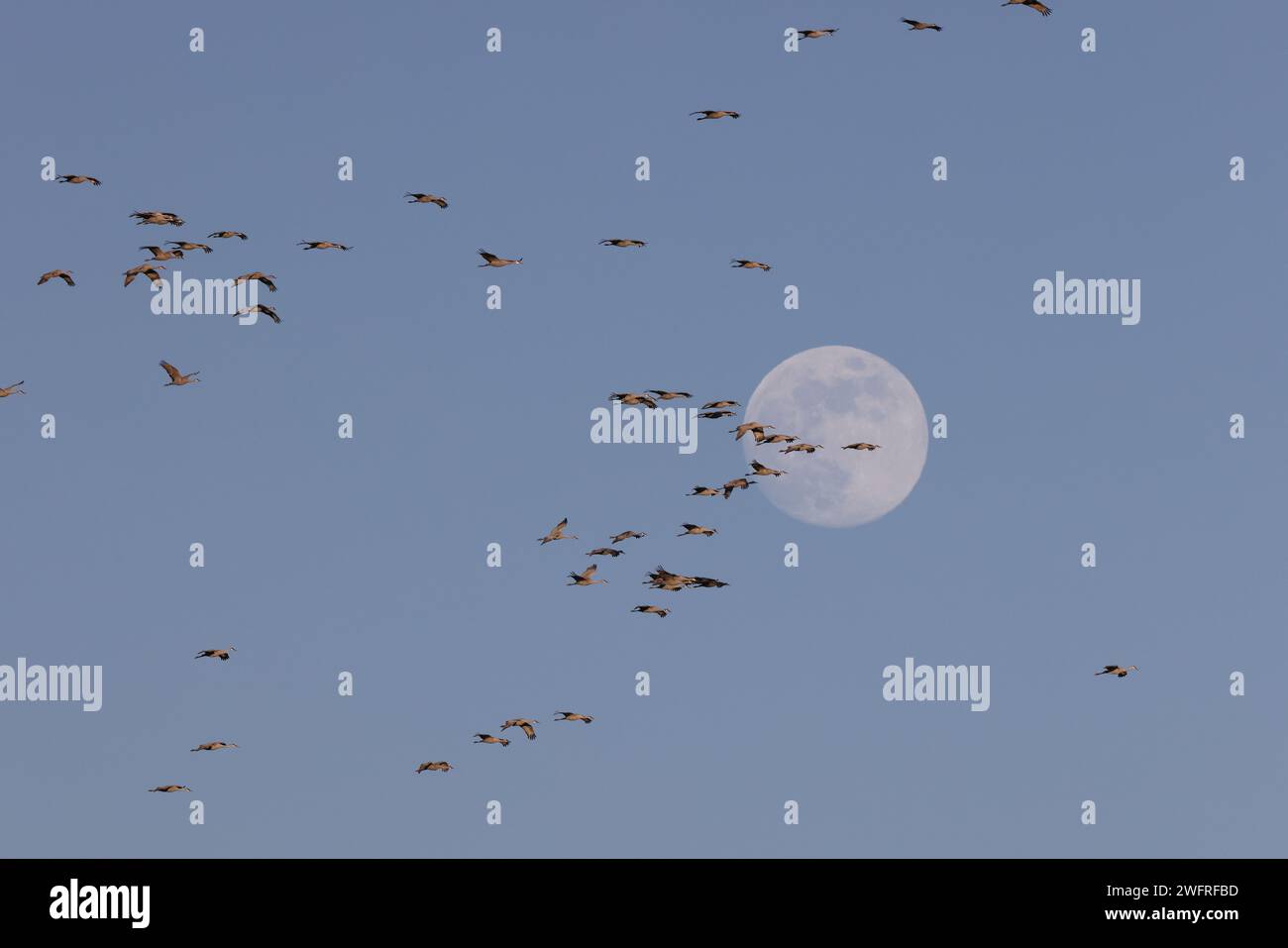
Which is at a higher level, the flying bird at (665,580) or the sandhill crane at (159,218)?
the sandhill crane at (159,218)

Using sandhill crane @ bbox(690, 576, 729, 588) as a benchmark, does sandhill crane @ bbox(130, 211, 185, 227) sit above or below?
above

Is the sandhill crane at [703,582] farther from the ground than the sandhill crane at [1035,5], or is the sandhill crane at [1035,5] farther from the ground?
the sandhill crane at [1035,5]

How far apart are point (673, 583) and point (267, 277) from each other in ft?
65.7

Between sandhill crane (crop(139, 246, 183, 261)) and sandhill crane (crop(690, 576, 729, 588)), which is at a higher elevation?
sandhill crane (crop(139, 246, 183, 261))

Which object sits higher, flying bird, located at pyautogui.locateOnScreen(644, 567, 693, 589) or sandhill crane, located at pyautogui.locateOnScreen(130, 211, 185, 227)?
sandhill crane, located at pyautogui.locateOnScreen(130, 211, 185, 227)

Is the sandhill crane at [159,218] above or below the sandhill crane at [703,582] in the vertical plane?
above

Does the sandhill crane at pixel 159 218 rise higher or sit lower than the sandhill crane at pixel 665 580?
higher

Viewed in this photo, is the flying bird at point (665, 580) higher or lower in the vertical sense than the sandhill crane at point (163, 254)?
lower

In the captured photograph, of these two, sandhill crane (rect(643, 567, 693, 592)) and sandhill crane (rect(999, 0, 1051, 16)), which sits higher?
sandhill crane (rect(999, 0, 1051, 16))

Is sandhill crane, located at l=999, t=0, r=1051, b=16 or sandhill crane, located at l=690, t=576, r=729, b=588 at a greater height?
sandhill crane, located at l=999, t=0, r=1051, b=16

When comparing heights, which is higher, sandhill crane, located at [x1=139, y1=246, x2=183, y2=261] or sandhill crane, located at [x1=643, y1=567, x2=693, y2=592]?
sandhill crane, located at [x1=139, y1=246, x2=183, y2=261]

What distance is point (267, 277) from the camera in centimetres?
10900
